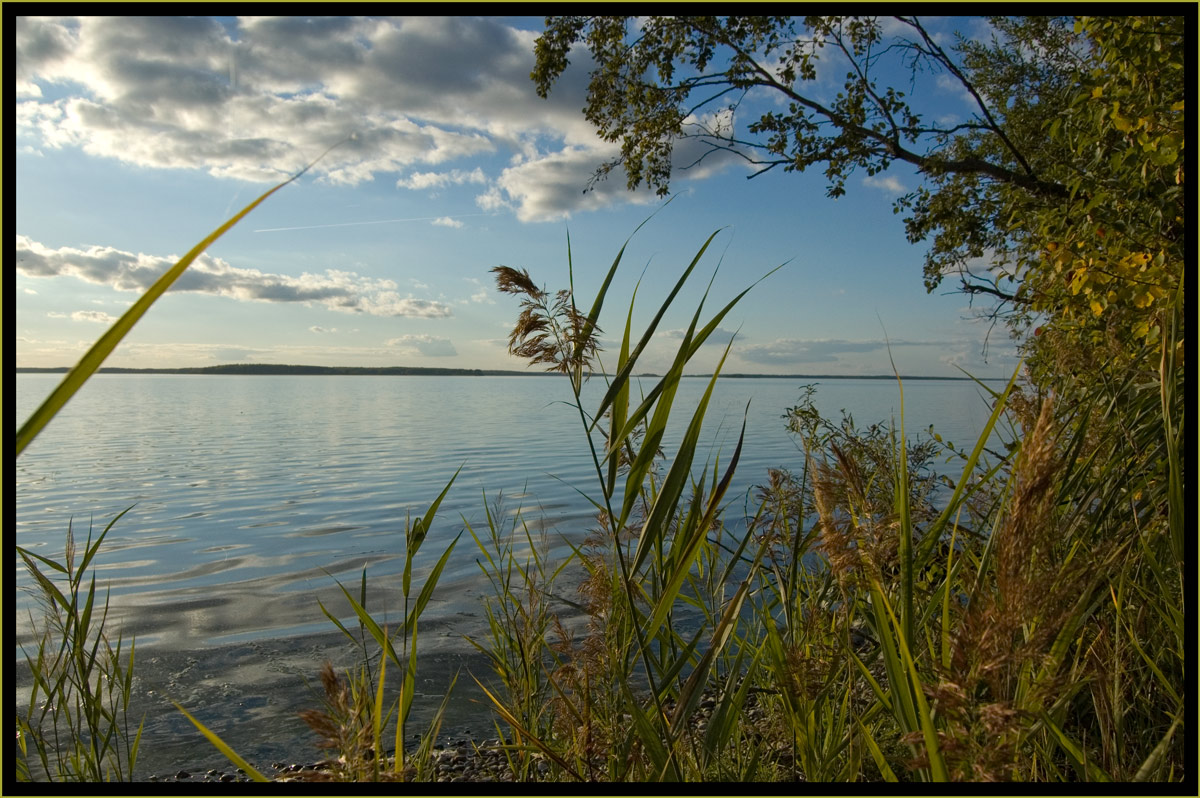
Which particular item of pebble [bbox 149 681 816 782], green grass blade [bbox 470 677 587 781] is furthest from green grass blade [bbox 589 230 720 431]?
pebble [bbox 149 681 816 782]

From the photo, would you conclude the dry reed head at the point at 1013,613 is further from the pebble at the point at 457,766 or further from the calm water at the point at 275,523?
the pebble at the point at 457,766

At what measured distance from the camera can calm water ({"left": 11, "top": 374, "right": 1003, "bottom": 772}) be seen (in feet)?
17.9

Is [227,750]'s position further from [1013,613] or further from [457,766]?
[457,766]

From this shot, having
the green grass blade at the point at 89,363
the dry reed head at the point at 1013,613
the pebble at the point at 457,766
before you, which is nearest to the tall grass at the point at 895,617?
the dry reed head at the point at 1013,613

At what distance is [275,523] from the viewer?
10.6 metres

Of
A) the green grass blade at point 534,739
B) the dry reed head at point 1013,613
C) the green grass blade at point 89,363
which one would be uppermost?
the green grass blade at point 89,363

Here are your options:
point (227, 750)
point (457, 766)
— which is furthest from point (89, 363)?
point (457, 766)

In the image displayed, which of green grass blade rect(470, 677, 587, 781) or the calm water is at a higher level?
green grass blade rect(470, 677, 587, 781)

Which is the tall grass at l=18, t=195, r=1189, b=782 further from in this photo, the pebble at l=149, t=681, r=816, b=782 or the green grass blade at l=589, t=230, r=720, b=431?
the pebble at l=149, t=681, r=816, b=782

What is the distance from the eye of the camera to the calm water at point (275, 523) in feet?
17.9

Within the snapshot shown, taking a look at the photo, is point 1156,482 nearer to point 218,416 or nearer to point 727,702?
point 727,702

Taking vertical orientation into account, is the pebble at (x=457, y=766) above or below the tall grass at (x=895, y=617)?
below

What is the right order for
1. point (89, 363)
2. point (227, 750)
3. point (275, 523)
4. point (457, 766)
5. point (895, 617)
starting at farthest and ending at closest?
point (275, 523), point (457, 766), point (895, 617), point (227, 750), point (89, 363)

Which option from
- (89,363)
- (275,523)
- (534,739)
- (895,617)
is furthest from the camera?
(275,523)
